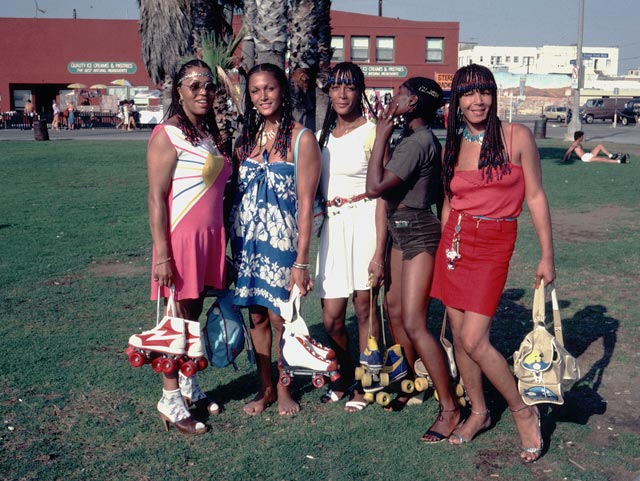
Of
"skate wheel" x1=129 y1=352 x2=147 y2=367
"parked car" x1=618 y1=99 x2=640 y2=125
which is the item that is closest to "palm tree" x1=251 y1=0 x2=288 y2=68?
"skate wheel" x1=129 y1=352 x2=147 y2=367

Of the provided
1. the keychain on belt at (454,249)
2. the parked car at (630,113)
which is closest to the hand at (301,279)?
the keychain on belt at (454,249)

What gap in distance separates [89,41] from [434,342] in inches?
1914

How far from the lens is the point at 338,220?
415 cm

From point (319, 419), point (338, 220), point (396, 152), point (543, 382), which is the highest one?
point (396, 152)

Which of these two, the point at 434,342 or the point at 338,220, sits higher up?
the point at 338,220

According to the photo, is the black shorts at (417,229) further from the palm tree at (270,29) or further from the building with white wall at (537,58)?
the building with white wall at (537,58)

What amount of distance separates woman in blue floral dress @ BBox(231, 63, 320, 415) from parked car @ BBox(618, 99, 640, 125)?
147ft

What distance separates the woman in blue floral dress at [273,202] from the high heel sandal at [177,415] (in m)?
0.65

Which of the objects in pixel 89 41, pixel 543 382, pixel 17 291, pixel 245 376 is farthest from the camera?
pixel 89 41

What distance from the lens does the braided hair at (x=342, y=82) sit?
4.01 m

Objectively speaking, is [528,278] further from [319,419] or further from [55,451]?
[55,451]

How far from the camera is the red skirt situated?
353cm

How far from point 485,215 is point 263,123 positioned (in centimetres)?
142

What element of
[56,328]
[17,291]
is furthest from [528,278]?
[17,291]
